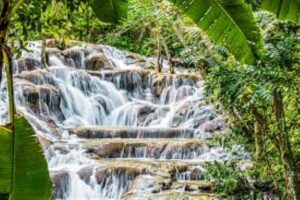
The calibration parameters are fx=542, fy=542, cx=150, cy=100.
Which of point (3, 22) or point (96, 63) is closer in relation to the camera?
point (3, 22)

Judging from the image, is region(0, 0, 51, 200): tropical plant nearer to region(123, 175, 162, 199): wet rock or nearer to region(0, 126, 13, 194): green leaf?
region(0, 126, 13, 194): green leaf

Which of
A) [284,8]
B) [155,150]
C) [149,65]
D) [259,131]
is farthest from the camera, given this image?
[149,65]

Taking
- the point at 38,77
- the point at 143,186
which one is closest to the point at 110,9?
the point at 143,186

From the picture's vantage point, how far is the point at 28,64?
17.8 meters

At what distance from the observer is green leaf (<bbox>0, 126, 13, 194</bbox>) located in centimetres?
221

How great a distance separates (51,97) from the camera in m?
15.9

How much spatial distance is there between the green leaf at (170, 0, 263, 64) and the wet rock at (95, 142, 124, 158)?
8.45 m

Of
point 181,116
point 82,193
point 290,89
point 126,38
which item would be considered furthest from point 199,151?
point 126,38

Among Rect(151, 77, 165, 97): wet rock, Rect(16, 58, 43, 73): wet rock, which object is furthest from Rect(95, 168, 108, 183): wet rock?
Rect(151, 77, 165, 97): wet rock

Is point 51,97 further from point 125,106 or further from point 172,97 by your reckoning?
point 172,97

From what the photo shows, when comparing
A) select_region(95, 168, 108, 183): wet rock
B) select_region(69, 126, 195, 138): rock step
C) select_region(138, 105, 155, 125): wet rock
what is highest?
select_region(138, 105, 155, 125): wet rock

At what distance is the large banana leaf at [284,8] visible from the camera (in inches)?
147

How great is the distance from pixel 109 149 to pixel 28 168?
388 inches

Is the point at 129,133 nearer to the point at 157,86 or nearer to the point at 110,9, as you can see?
the point at 157,86
